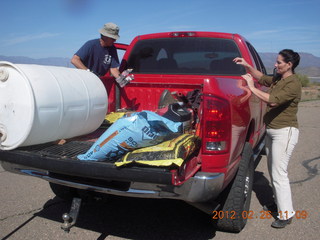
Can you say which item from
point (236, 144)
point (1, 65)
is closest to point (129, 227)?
point (236, 144)

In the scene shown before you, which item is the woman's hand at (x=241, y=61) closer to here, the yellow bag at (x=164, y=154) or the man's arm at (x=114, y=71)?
the yellow bag at (x=164, y=154)

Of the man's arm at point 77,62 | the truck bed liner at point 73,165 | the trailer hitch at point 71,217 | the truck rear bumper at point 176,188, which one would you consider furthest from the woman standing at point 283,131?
the man's arm at point 77,62

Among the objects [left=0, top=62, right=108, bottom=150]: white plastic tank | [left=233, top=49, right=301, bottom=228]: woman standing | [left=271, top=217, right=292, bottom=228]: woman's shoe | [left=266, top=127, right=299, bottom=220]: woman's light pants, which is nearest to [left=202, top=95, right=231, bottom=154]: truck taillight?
[left=233, top=49, right=301, bottom=228]: woman standing

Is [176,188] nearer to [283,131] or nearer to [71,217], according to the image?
[71,217]

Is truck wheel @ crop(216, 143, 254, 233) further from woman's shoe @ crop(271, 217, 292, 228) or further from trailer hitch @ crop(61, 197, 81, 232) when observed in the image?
trailer hitch @ crop(61, 197, 81, 232)

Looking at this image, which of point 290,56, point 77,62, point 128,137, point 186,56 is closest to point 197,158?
point 128,137

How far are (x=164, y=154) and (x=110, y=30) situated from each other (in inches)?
117

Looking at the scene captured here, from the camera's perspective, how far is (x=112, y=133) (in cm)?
262

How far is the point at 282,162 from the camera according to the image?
3432 mm

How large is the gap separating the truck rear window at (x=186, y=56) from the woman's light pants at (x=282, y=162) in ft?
3.11

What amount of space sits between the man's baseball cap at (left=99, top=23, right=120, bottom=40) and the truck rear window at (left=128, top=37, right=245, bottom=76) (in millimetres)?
391

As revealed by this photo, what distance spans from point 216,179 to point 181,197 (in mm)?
309

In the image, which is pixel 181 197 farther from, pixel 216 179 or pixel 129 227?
pixel 129 227

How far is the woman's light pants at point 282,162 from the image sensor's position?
3.41 meters
